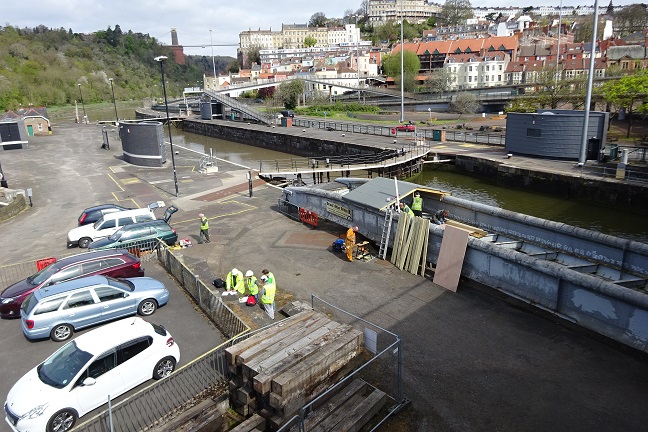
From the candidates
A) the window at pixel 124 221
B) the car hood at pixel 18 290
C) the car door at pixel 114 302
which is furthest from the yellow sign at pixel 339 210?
the car hood at pixel 18 290

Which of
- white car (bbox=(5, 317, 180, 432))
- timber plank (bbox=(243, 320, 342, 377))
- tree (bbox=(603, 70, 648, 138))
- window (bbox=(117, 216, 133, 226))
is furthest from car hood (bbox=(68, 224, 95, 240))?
tree (bbox=(603, 70, 648, 138))

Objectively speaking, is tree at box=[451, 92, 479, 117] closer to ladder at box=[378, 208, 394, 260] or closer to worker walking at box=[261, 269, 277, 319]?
ladder at box=[378, 208, 394, 260]

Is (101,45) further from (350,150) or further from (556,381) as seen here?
(556,381)

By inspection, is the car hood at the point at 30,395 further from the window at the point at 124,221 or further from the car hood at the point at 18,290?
the window at the point at 124,221

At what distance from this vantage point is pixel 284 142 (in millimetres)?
56469

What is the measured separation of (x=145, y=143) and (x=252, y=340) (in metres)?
34.9

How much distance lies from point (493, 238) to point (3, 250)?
2083cm

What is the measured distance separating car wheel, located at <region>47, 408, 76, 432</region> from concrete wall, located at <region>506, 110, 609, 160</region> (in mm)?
33506

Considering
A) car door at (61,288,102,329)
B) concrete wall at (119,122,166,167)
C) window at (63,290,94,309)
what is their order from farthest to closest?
1. concrete wall at (119,122,166,167)
2. window at (63,290,94,309)
3. car door at (61,288,102,329)

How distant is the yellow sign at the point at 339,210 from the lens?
19812 millimetres

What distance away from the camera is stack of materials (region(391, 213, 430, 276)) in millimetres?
15758

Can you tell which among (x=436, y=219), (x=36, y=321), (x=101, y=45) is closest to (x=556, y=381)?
(x=436, y=219)

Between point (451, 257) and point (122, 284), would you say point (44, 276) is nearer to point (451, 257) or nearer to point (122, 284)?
point (122, 284)

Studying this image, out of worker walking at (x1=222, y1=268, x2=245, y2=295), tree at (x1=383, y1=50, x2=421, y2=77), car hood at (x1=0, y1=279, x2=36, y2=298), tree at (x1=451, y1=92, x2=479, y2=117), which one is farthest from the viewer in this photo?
tree at (x1=383, y1=50, x2=421, y2=77)
